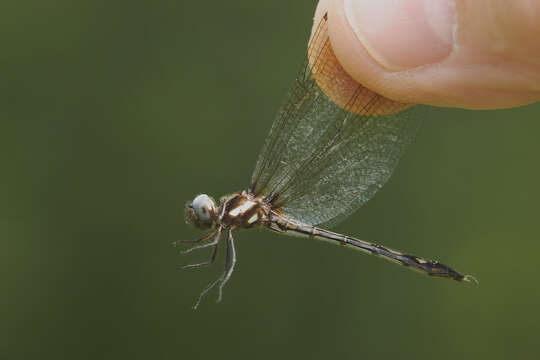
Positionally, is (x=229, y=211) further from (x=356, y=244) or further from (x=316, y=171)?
(x=356, y=244)

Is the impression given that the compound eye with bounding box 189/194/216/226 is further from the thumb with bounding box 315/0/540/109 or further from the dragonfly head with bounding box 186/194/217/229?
the thumb with bounding box 315/0/540/109

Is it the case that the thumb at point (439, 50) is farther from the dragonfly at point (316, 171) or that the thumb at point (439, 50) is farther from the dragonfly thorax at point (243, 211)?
the dragonfly thorax at point (243, 211)

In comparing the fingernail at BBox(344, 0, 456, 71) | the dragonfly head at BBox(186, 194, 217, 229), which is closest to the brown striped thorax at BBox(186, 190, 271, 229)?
the dragonfly head at BBox(186, 194, 217, 229)

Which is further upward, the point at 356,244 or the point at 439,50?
the point at 439,50

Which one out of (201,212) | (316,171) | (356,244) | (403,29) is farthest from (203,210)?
(403,29)

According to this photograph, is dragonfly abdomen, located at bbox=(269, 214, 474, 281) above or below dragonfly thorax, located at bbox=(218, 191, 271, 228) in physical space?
below

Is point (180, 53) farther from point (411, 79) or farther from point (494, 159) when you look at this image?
point (411, 79)

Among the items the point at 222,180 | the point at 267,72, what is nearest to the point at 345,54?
the point at 222,180
